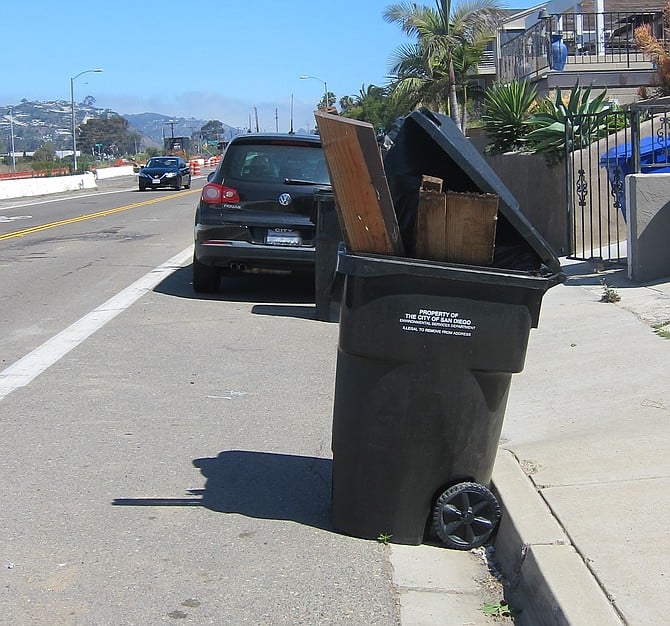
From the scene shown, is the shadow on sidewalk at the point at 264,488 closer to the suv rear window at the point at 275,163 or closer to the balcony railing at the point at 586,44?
the suv rear window at the point at 275,163

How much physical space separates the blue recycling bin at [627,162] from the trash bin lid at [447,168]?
7.12 meters

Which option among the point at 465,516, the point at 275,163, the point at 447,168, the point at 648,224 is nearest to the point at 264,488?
the point at 465,516

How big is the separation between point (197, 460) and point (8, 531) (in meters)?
1.35

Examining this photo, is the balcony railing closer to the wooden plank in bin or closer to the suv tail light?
the suv tail light

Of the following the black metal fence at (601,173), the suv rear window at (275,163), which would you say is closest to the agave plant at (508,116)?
the black metal fence at (601,173)

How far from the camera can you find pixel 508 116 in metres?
17.8

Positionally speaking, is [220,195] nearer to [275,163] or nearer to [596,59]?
[275,163]

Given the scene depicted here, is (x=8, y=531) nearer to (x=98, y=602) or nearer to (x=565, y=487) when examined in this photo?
(x=98, y=602)

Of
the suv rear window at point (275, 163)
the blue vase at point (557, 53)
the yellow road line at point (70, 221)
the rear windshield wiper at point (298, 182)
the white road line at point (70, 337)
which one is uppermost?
the blue vase at point (557, 53)

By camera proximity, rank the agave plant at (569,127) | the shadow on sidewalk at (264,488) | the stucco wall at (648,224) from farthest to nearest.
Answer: the agave plant at (569,127)
the stucco wall at (648,224)
the shadow on sidewalk at (264,488)

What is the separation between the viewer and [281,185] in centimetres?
1128

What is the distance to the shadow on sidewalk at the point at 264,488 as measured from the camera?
200 inches

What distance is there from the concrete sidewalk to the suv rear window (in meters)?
3.61

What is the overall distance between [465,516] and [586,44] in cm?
2484
